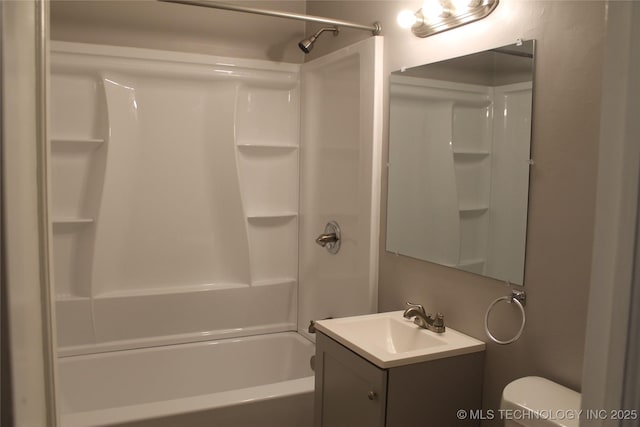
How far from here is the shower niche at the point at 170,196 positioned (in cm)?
253

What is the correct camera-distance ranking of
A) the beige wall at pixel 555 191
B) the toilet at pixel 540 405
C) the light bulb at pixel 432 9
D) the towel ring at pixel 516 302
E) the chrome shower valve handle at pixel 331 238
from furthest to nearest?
the chrome shower valve handle at pixel 331 238 → the light bulb at pixel 432 9 → the towel ring at pixel 516 302 → the beige wall at pixel 555 191 → the toilet at pixel 540 405

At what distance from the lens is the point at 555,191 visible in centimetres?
142

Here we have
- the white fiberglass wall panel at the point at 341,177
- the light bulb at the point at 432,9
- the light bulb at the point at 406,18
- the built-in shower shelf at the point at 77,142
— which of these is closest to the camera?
the light bulb at the point at 432,9

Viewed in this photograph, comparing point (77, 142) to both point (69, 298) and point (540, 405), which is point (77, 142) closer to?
point (69, 298)

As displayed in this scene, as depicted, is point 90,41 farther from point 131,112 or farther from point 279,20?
point 279,20

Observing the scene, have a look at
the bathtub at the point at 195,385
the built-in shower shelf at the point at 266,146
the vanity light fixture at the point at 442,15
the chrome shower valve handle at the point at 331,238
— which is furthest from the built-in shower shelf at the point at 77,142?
the vanity light fixture at the point at 442,15

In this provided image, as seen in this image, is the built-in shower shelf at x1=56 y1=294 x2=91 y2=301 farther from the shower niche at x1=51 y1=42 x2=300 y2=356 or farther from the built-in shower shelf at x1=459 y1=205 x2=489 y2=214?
the built-in shower shelf at x1=459 y1=205 x2=489 y2=214

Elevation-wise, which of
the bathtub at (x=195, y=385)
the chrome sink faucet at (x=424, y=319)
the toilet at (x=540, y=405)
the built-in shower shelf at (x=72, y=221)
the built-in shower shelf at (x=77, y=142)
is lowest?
Answer: the bathtub at (x=195, y=385)

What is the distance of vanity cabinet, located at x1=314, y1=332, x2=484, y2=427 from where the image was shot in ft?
5.00

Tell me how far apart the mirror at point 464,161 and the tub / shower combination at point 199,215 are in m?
0.20

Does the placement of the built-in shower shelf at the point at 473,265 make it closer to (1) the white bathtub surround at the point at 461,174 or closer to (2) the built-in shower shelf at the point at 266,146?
(1) the white bathtub surround at the point at 461,174

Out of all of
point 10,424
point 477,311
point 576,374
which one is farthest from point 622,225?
point 477,311

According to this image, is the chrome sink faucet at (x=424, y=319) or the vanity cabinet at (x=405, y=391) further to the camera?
the chrome sink faucet at (x=424, y=319)

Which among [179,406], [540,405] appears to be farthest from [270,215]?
[540,405]
